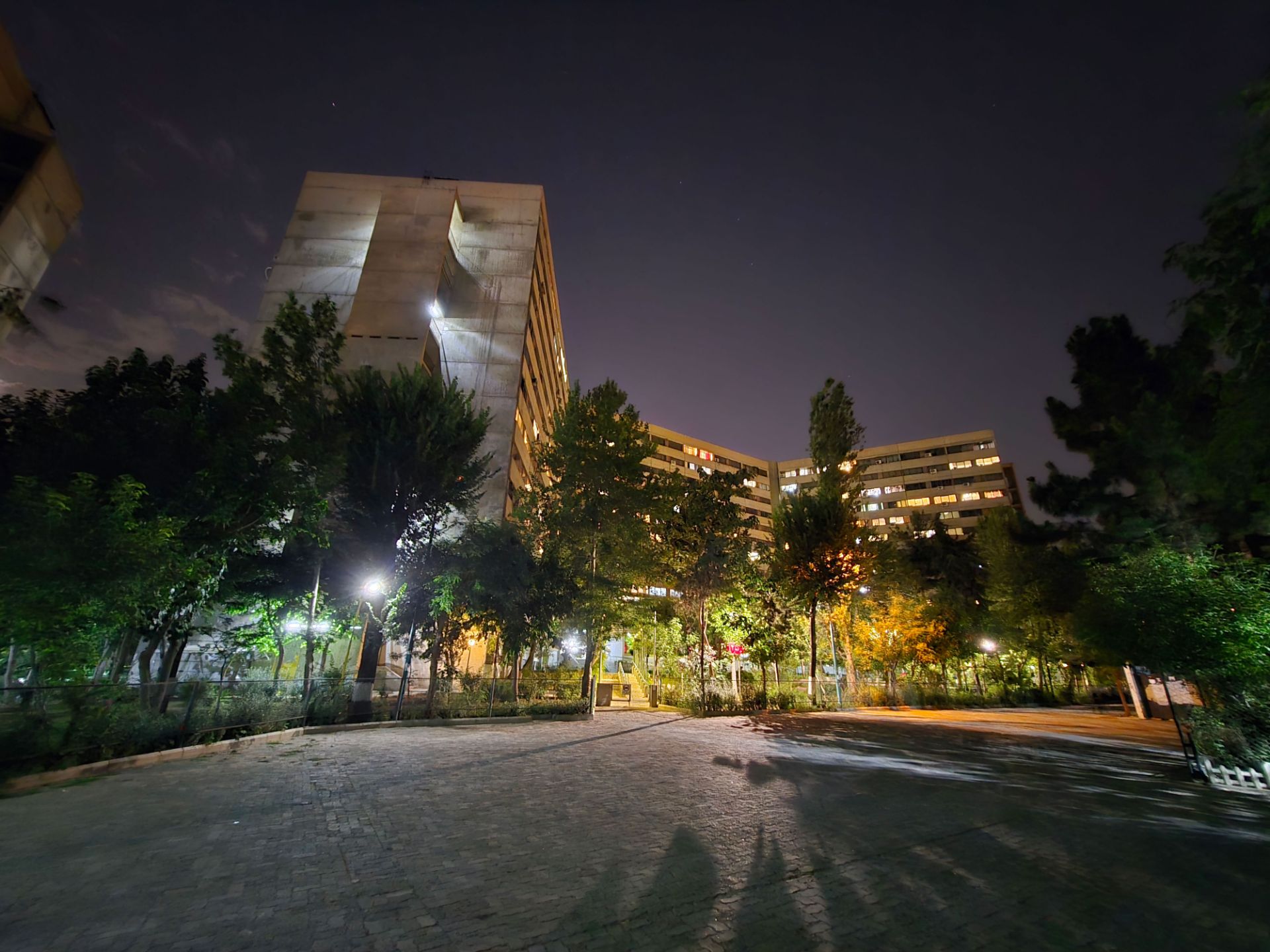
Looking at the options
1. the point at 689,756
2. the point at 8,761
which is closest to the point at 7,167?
the point at 8,761

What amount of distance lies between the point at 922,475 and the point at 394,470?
332 ft

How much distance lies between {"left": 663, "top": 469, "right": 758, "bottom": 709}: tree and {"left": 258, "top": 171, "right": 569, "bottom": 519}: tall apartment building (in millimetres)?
13207

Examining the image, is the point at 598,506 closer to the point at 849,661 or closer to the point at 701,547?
the point at 701,547

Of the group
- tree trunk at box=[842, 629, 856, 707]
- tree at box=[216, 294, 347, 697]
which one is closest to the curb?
tree at box=[216, 294, 347, 697]

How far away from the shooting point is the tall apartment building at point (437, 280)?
35.5m

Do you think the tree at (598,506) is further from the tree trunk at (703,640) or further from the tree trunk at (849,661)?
the tree trunk at (849,661)

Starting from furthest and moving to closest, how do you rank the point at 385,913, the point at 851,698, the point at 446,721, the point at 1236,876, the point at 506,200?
1. the point at 506,200
2. the point at 851,698
3. the point at 446,721
4. the point at 1236,876
5. the point at 385,913

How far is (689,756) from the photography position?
11242mm

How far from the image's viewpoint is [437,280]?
37.1m

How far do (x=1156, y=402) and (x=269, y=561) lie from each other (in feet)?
102

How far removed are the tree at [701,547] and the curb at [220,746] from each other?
784cm

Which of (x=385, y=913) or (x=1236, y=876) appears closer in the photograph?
(x=385, y=913)

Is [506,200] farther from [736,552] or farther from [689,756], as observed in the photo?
[689,756]

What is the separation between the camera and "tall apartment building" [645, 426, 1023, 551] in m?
91.6
